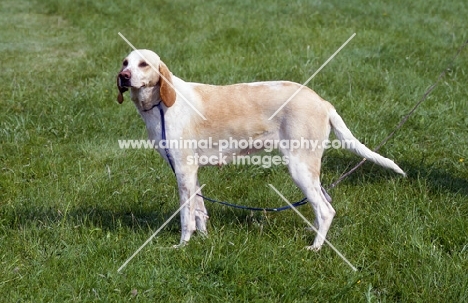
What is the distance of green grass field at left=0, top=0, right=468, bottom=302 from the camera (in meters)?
3.45

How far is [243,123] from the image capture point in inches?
154

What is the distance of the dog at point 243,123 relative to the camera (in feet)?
12.5

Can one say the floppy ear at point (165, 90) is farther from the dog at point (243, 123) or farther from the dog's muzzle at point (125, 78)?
the dog's muzzle at point (125, 78)

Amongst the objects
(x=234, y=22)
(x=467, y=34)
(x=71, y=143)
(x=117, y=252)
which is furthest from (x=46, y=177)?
(x=467, y=34)

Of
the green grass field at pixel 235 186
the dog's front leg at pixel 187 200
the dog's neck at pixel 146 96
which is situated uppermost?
the dog's neck at pixel 146 96

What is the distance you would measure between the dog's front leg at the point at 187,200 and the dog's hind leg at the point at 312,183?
68 centimetres

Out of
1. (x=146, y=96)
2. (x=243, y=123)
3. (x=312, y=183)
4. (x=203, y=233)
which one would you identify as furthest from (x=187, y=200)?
(x=312, y=183)

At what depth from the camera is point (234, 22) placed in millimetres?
9977

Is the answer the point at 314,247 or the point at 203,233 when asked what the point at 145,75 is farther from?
the point at 314,247

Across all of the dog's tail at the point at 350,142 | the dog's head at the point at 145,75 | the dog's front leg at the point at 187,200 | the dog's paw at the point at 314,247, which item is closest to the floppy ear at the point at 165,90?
the dog's head at the point at 145,75

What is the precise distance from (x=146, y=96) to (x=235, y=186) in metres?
1.38

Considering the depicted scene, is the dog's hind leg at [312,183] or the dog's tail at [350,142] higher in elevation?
the dog's tail at [350,142]

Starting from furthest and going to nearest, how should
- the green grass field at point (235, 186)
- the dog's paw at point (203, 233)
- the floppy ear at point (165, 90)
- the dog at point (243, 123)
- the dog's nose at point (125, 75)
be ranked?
the dog's paw at point (203, 233), the dog at point (243, 123), the floppy ear at point (165, 90), the dog's nose at point (125, 75), the green grass field at point (235, 186)

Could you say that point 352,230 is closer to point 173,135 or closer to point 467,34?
point 173,135
